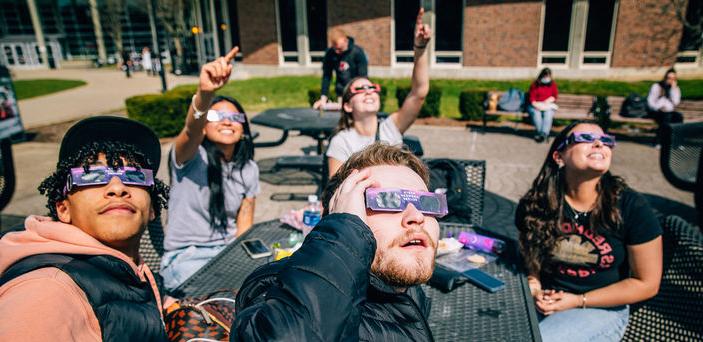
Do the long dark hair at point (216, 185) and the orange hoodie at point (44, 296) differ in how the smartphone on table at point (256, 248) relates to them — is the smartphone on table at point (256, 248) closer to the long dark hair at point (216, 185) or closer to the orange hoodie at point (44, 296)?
the long dark hair at point (216, 185)

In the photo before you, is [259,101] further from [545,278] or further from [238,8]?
[545,278]

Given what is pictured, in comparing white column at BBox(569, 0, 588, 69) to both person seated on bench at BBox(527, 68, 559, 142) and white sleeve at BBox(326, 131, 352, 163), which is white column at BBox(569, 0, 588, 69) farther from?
white sleeve at BBox(326, 131, 352, 163)

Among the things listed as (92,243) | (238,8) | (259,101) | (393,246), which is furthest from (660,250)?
(238,8)

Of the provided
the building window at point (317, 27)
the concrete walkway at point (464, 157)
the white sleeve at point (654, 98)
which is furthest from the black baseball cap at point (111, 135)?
the building window at point (317, 27)

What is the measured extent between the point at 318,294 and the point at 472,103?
37.4ft

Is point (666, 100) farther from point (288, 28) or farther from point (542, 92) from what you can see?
point (288, 28)

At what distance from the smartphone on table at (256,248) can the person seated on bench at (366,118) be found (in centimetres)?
98

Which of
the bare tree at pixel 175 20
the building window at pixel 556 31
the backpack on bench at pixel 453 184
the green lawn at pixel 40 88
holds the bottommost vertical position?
the green lawn at pixel 40 88

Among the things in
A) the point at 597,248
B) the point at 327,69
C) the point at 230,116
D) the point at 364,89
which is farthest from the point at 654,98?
the point at 230,116

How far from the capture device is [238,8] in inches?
986

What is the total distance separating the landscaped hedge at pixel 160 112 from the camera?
10234 mm

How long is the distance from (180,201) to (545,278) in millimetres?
2547

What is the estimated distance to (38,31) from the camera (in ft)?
128

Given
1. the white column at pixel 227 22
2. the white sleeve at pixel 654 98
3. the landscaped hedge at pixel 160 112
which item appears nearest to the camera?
the white sleeve at pixel 654 98
